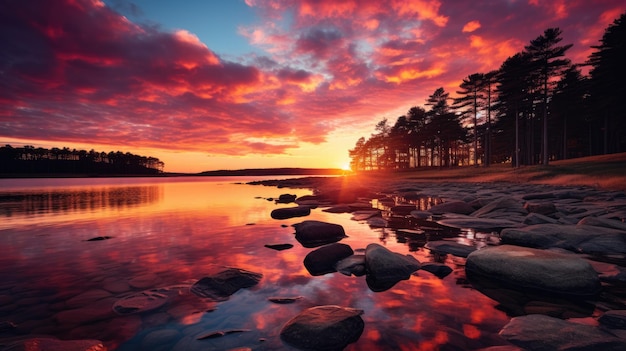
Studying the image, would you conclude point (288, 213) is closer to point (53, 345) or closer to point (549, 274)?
point (549, 274)

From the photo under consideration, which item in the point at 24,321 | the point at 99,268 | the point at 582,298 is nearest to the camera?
the point at 24,321

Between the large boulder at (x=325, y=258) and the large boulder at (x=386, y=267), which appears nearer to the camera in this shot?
the large boulder at (x=386, y=267)

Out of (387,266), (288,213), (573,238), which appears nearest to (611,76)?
(573,238)

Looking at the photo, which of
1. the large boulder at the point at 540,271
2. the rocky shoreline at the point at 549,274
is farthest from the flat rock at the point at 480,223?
the large boulder at the point at 540,271

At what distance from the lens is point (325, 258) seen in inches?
220

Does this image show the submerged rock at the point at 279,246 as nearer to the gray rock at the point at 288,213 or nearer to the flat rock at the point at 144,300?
the flat rock at the point at 144,300

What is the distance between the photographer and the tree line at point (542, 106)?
31797 millimetres

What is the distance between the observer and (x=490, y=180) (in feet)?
90.3

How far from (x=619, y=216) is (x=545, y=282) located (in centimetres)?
674

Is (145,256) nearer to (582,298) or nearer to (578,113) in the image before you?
(582,298)

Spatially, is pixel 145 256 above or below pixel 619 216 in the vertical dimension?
below

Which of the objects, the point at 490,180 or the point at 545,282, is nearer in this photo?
the point at 545,282

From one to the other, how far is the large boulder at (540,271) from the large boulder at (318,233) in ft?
12.3

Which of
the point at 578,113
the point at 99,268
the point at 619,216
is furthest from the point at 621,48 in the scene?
the point at 99,268
